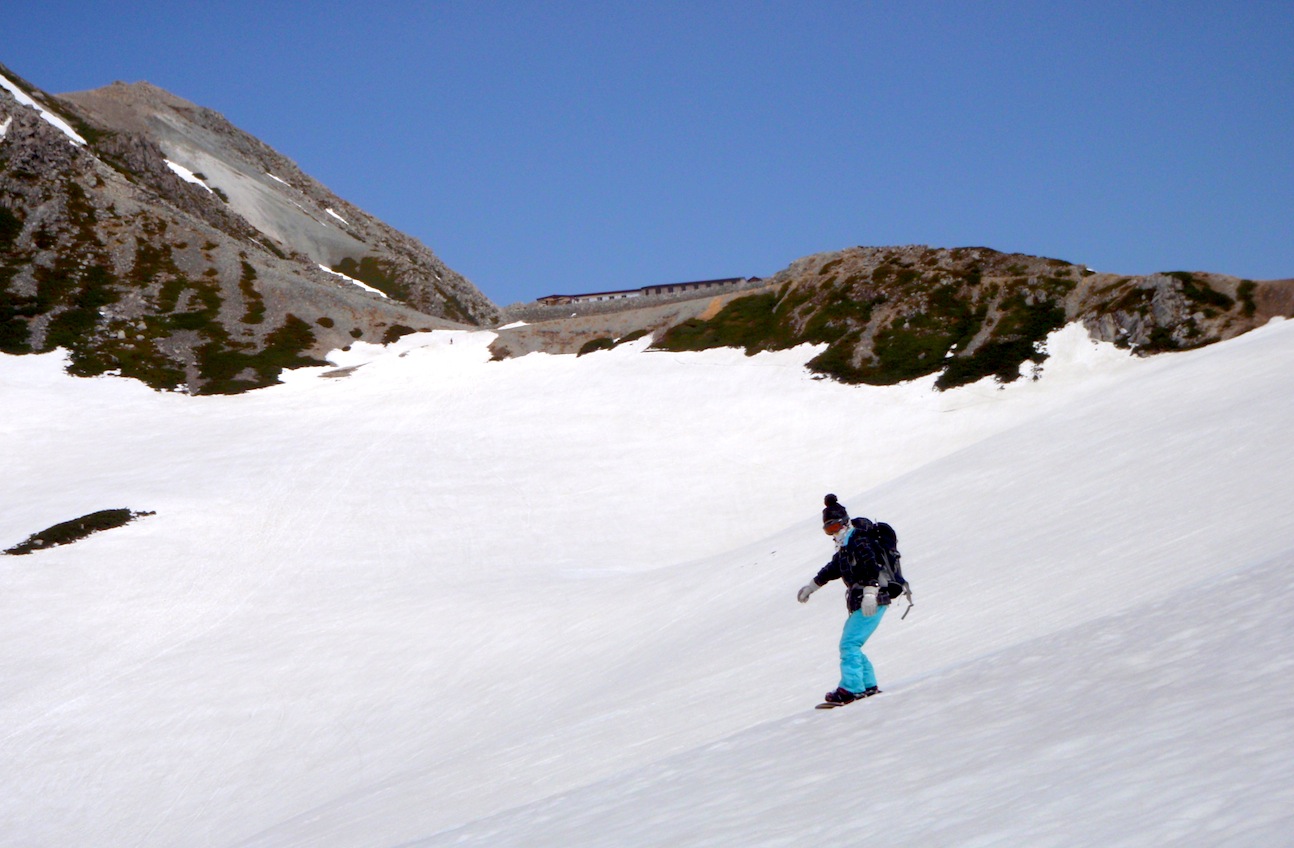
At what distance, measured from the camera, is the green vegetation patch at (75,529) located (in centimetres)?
4259

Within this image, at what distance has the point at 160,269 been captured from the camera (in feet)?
298

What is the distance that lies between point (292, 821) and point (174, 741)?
924 cm

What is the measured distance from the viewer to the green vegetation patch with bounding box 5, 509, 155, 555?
4259 centimetres

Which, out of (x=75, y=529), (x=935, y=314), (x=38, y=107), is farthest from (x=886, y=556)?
(x=38, y=107)

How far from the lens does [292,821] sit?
1928 cm

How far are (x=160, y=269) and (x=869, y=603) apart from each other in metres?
90.0

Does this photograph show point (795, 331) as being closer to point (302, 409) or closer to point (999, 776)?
point (302, 409)

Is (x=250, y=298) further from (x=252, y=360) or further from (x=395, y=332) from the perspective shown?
(x=395, y=332)

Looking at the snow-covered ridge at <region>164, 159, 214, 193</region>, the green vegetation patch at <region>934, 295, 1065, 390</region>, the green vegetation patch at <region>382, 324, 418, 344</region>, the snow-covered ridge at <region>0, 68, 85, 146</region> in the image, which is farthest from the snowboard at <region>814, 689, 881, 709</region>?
the snow-covered ridge at <region>164, 159, 214, 193</region>

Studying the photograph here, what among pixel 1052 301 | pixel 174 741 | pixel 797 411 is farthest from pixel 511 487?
pixel 1052 301

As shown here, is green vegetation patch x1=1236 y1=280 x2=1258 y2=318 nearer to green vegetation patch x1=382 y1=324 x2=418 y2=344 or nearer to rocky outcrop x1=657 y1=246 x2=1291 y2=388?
rocky outcrop x1=657 y1=246 x2=1291 y2=388

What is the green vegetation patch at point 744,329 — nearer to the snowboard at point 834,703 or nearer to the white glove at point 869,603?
the snowboard at point 834,703

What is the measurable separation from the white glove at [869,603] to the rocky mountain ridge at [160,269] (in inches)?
2578

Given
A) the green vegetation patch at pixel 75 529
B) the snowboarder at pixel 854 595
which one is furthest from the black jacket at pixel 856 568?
the green vegetation patch at pixel 75 529
